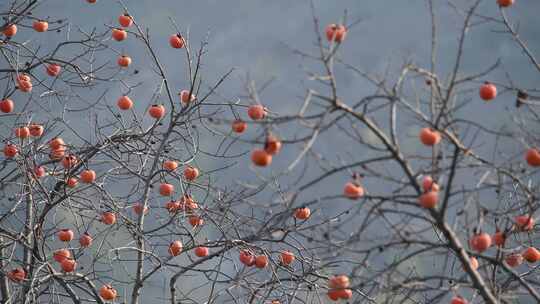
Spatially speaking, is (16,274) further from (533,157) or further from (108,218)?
(533,157)

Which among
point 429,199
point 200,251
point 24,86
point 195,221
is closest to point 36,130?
point 24,86

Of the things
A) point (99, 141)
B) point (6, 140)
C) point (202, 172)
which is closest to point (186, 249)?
point (202, 172)

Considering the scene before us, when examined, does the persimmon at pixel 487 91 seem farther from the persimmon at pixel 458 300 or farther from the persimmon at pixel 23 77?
the persimmon at pixel 23 77

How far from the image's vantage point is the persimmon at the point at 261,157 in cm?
358

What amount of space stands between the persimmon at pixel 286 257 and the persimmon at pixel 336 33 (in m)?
2.15

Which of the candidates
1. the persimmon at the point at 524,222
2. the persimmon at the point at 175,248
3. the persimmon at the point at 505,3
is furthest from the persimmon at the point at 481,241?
the persimmon at the point at 175,248

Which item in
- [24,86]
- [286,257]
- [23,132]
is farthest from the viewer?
[24,86]

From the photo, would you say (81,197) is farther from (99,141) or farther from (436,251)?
(436,251)

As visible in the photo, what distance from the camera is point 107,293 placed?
18.7ft

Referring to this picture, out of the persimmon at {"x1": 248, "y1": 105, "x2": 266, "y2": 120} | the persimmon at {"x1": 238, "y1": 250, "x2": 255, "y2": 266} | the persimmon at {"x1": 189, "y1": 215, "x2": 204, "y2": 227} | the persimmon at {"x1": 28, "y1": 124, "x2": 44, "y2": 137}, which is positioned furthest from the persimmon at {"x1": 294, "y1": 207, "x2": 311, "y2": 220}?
the persimmon at {"x1": 28, "y1": 124, "x2": 44, "y2": 137}

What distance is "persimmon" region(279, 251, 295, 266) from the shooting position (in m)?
5.71

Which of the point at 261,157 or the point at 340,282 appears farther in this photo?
the point at 340,282

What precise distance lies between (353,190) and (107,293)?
2.77m

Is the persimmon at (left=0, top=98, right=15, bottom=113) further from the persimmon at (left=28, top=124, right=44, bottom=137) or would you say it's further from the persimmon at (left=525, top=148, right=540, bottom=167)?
the persimmon at (left=525, top=148, right=540, bottom=167)
